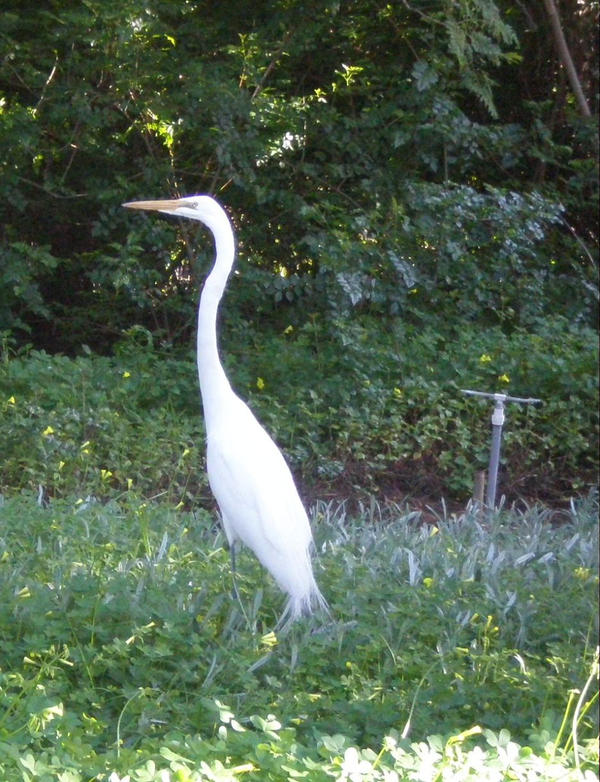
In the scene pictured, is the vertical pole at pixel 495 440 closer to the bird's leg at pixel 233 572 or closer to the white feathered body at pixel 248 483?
the white feathered body at pixel 248 483

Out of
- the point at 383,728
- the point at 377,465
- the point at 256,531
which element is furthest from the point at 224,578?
the point at 377,465

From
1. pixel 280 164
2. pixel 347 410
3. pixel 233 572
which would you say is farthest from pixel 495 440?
pixel 280 164

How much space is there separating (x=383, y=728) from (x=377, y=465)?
→ 328 centimetres

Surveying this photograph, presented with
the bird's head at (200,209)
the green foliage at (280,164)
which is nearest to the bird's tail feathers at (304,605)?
the bird's head at (200,209)

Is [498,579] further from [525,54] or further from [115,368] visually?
[525,54]

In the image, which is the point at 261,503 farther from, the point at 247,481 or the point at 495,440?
the point at 495,440

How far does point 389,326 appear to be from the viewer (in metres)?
7.41

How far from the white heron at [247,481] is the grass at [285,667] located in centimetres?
12

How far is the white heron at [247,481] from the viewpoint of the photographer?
370 cm

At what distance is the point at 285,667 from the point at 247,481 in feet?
2.73

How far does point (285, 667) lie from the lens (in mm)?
3240

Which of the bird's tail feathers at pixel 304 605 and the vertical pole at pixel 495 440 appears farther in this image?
the vertical pole at pixel 495 440

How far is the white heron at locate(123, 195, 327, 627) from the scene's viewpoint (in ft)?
12.1

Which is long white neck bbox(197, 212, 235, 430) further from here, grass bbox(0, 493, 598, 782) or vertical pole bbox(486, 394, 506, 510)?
vertical pole bbox(486, 394, 506, 510)
